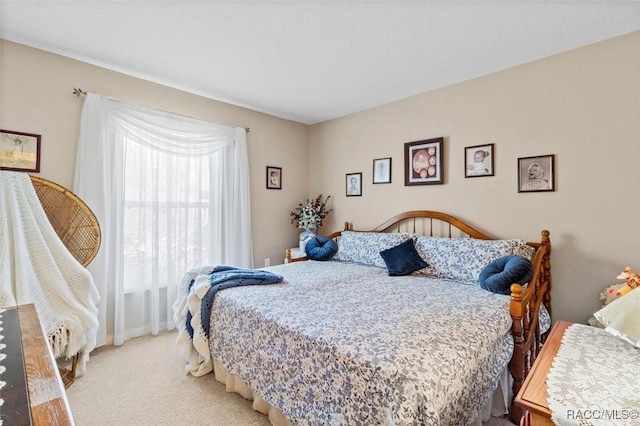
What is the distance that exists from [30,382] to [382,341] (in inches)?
47.1

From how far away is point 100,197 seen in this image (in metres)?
2.70

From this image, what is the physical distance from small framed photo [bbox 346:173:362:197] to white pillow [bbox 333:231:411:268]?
553 mm

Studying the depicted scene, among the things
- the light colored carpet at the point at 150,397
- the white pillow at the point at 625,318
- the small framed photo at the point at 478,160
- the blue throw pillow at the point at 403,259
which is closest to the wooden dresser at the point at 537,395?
the white pillow at the point at 625,318

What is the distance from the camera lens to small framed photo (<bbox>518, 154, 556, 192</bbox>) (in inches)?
98.6

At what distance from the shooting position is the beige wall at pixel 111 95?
2383mm

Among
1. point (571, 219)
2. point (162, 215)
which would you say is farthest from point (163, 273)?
point (571, 219)

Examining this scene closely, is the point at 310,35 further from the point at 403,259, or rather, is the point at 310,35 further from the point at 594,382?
the point at 594,382

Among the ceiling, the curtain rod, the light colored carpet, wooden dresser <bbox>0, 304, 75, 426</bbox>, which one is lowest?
the light colored carpet

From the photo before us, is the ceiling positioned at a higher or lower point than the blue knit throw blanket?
higher

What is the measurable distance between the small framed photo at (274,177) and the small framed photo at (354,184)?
92 cm

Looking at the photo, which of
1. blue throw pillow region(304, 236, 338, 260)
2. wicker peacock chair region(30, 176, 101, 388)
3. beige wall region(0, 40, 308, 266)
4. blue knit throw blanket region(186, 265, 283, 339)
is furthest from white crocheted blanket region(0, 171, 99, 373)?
blue throw pillow region(304, 236, 338, 260)

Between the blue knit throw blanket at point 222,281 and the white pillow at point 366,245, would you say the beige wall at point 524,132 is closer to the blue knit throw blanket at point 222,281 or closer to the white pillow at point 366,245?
the white pillow at point 366,245

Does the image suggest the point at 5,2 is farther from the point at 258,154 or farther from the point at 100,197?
the point at 258,154

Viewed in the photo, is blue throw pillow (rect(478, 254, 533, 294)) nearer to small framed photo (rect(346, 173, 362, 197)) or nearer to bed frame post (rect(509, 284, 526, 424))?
bed frame post (rect(509, 284, 526, 424))
